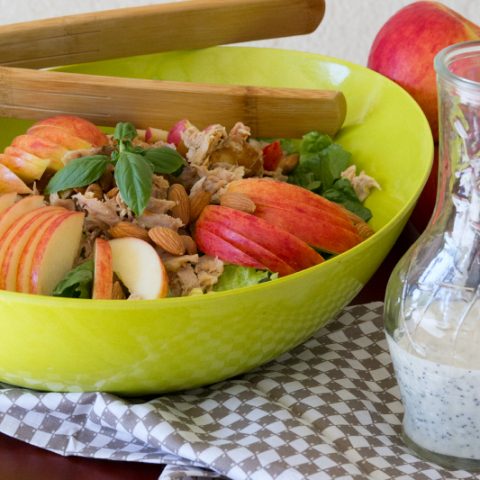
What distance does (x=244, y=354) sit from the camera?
982mm

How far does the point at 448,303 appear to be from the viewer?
34.9 inches

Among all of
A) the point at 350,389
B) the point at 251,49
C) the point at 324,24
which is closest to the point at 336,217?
the point at 350,389

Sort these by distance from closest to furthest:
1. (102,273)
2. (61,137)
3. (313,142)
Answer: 1. (102,273)
2. (61,137)
3. (313,142)

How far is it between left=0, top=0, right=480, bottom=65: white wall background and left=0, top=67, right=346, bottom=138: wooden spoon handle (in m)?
1.29

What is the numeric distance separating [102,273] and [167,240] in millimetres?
81

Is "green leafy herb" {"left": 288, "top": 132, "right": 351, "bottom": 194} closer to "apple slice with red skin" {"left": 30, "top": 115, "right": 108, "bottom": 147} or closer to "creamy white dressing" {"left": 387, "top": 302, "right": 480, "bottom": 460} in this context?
"apple slice with red skin" {"left": 30, "top": 115, "right": 108, "bottom": 147}

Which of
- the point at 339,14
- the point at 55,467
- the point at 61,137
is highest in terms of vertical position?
the point at 61,137

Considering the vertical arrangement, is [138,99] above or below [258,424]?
above

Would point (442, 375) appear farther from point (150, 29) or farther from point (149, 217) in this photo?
point (150, 29)

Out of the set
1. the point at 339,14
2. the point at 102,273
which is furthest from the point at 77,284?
the point at 339,14

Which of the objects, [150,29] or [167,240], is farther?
[150,29]

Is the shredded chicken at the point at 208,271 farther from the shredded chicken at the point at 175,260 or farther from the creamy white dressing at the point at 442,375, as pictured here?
the creamy white dressing at the point at 442,375

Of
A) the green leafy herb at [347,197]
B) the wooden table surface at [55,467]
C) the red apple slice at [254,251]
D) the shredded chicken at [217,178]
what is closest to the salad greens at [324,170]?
the green leafy herb at [347,197]

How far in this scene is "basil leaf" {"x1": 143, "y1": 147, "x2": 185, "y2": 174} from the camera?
1105 millimetres
